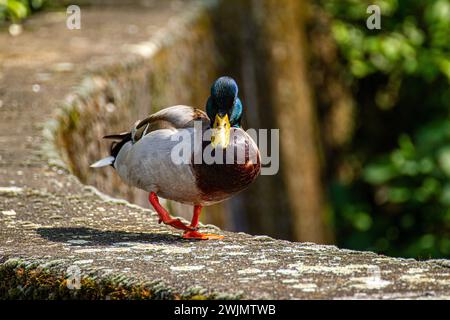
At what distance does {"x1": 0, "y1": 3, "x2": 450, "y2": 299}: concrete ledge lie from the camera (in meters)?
3.19

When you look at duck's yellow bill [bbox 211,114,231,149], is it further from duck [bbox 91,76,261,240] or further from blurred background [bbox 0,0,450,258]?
blurred background [bbox 0,0,450,258]

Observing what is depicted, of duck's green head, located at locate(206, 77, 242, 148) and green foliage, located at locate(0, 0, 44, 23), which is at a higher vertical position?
green foliage, located at locate(0, 0, 44, 23)

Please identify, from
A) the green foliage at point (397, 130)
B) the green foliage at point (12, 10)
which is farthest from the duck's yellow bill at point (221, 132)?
the green foliage at point (397, 130)

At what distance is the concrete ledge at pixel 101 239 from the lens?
3191 millimetres

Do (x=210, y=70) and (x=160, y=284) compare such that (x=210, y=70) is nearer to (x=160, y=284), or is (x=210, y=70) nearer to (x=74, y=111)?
(x=74, y=111)

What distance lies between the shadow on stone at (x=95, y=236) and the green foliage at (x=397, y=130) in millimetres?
5672

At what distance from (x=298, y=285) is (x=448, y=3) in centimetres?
756

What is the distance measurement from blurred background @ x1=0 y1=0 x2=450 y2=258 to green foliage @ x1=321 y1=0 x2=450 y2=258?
0.01 metres

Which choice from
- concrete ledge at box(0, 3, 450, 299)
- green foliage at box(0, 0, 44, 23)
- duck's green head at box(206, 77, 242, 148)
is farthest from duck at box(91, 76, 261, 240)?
green foliage at box(0, 0, 44, 23)

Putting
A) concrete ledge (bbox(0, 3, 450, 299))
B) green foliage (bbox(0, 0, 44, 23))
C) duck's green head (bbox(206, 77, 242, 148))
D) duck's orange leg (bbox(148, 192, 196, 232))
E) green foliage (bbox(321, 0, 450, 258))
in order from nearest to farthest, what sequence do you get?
concrete ledge (bbox(0, 3, 450, 299)), duck's green head (bbox(206, 77, 242, 148)), duck's orange leg (bbox(148, 192, 196, 232)), green foliage (bbox(0, 0, 44, 23)), green foliage (bbox(321, 0, 450, 258))

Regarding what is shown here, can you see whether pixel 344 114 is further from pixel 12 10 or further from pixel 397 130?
pixel 12 10

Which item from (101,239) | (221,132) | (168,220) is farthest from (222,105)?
(101,239)

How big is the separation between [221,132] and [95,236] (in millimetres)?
613

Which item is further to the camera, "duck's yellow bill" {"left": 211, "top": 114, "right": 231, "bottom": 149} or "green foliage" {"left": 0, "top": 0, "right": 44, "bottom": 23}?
"green foliage" {"left": 0, "top": 0, "right": 44, "bottom": 23}
